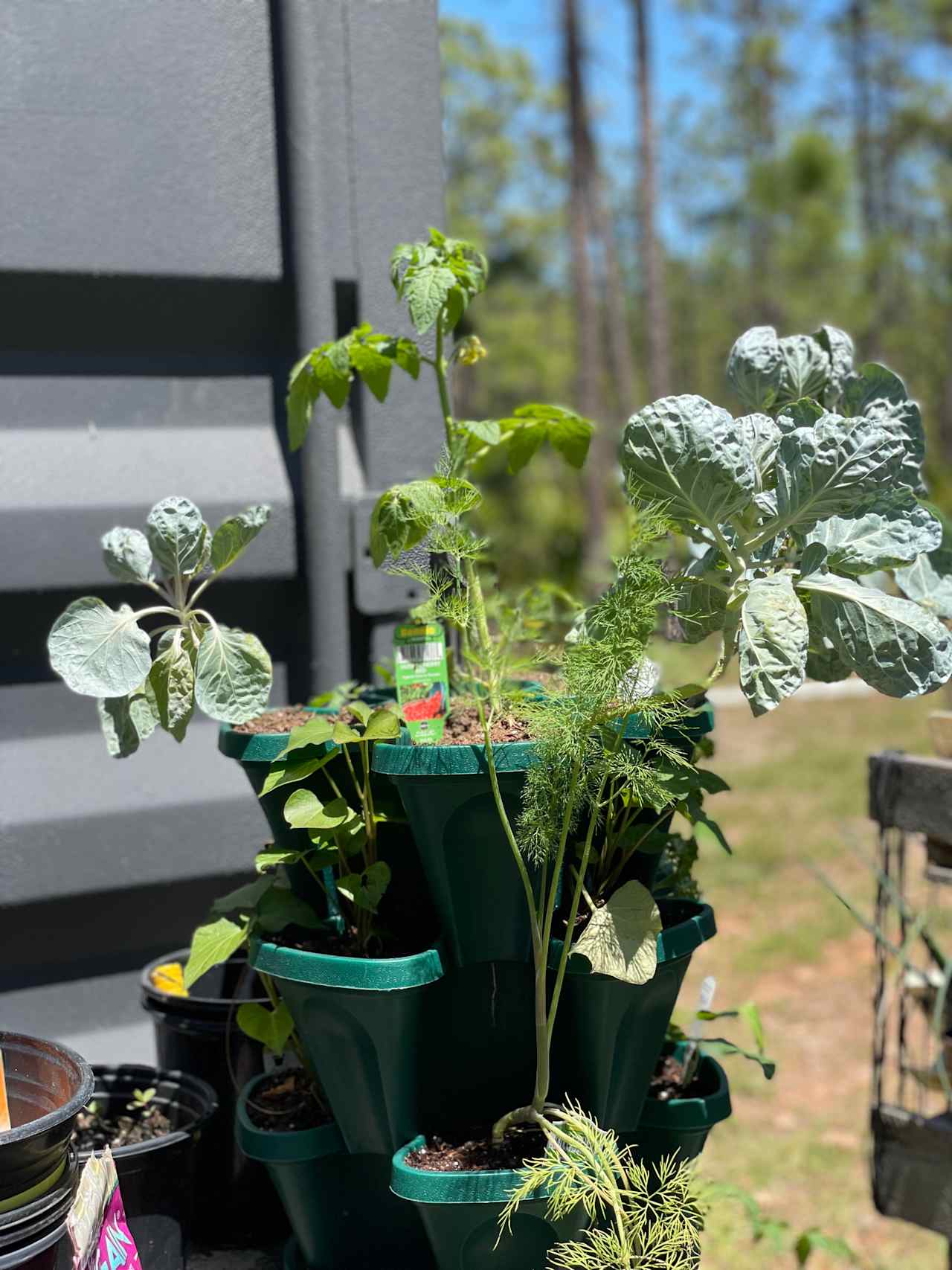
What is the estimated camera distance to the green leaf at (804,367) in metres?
1.38

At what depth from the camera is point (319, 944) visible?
4.14 ft

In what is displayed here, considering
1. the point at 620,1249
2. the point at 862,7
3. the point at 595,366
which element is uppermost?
the point at 862,7

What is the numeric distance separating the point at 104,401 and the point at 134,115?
0.43 metres

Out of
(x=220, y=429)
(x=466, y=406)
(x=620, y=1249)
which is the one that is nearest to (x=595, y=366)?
(x=466, y=406)

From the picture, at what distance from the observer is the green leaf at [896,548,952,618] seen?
4.54 ft

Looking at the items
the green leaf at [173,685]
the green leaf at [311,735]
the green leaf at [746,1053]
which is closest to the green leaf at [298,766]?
the green leaf at [311,735]

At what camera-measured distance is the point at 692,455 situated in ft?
3.66

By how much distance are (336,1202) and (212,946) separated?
0.31 m

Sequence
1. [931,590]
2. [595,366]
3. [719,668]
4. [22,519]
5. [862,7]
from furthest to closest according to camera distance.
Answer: [862,7], [595,366], [22,519], [931,590], [719,668]

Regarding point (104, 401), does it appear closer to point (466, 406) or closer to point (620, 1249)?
point (620, 1249)

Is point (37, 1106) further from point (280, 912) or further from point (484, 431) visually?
point (484, 431)

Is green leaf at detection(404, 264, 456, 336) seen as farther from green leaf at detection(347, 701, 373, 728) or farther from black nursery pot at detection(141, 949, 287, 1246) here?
black nursery pot at detection(141, 949, 287, 1246)

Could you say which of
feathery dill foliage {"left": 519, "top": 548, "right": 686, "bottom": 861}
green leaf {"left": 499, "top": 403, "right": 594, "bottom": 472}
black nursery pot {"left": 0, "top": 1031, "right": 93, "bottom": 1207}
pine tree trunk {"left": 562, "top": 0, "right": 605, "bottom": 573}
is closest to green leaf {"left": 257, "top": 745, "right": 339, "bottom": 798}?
feathery dill foliage {"left": 519, "top": 548, "right": 686, "bottom": 861}

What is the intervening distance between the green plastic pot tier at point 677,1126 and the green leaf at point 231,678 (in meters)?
0.62
